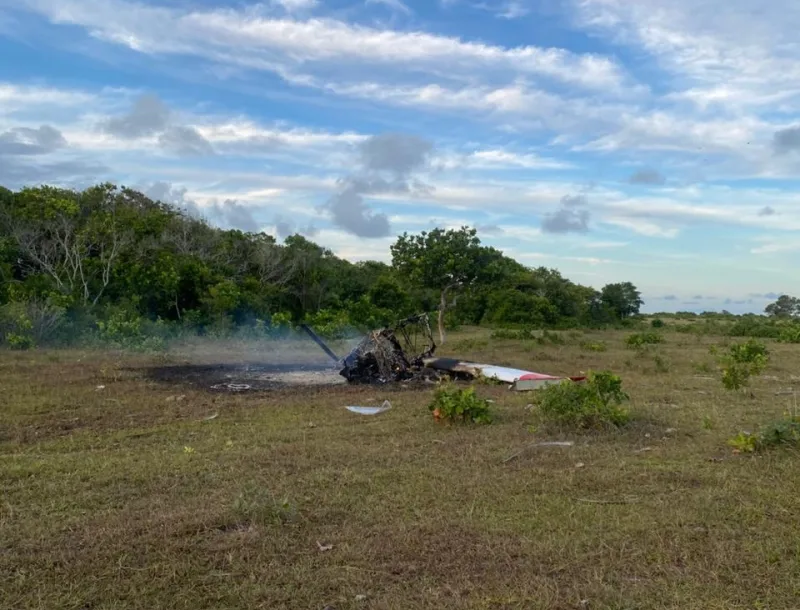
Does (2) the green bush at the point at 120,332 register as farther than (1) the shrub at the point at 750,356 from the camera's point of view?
Yes

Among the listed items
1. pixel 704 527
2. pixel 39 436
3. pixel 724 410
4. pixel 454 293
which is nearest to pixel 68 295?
pixel 454 293

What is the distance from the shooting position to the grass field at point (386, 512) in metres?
3.65

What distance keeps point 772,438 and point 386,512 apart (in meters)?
3.77

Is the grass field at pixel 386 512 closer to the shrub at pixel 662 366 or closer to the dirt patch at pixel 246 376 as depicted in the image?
the dirt patch at pixel 246 376

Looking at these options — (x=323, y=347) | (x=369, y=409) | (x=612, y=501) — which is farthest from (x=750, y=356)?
(x=323, y=347)

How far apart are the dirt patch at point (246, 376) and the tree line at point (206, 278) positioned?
126 inches

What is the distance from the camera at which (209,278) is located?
22719 mm

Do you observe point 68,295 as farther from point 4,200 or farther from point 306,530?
point 306,530

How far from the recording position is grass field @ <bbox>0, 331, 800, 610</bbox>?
12.0ft

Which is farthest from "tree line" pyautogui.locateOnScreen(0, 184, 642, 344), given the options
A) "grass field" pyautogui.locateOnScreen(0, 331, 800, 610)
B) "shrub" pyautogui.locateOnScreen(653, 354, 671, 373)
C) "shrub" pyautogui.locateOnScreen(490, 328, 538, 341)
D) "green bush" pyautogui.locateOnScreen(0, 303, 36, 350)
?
"grass field" pyautogui.locateOnScreen(0, 331, 800, 610)

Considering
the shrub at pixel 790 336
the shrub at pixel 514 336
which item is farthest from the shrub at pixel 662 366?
the shrub at pixel 790 336

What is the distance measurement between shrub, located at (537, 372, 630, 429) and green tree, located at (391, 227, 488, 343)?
31.9ft

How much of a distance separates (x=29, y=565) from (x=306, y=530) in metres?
1.56

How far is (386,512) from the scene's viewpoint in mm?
4832
